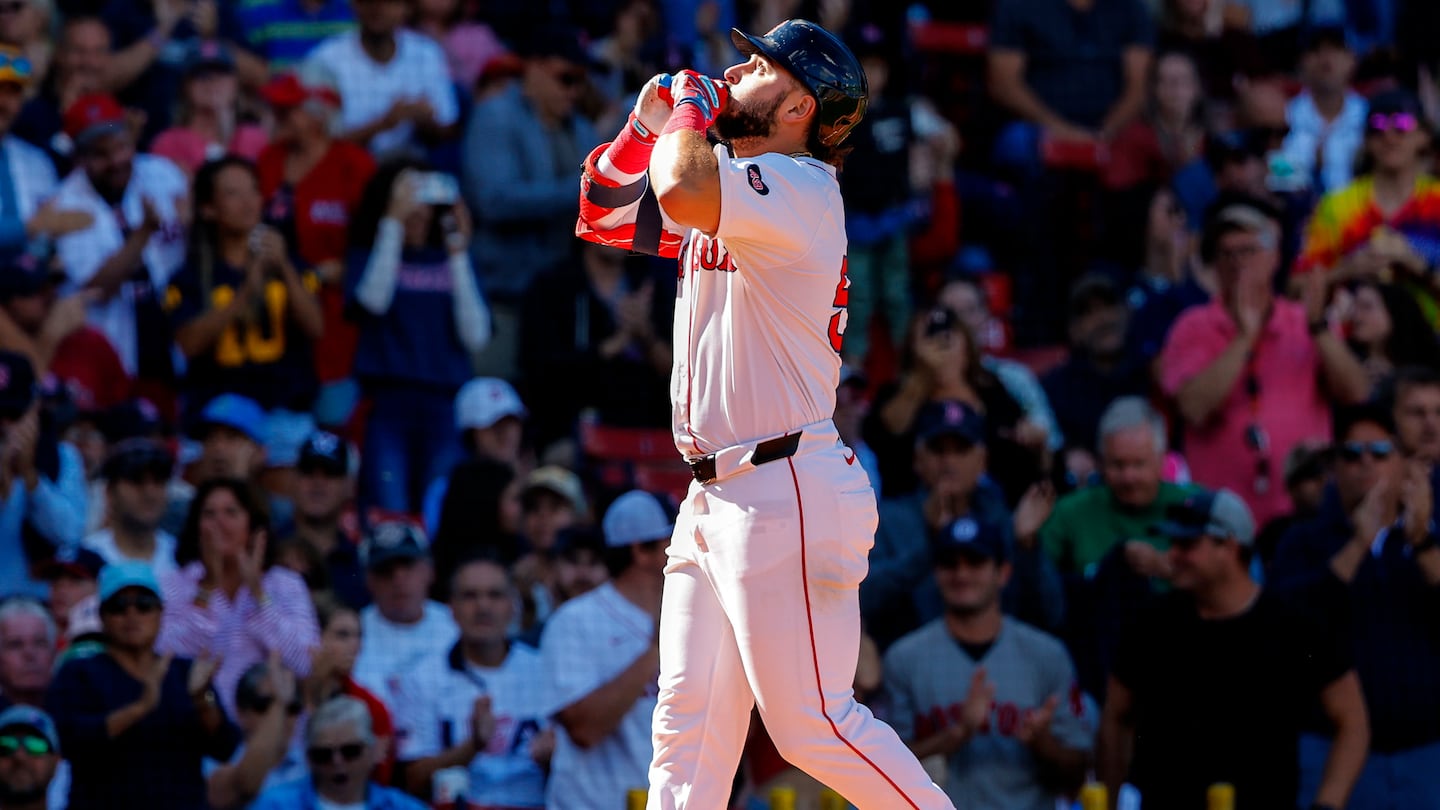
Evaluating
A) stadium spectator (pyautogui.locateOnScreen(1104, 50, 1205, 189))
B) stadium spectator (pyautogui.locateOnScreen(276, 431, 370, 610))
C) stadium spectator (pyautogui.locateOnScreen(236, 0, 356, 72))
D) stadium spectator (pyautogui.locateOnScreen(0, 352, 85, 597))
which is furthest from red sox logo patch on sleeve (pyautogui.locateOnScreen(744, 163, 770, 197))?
stadium spectator (pyautogui.locateOnScreen(1104, 50, 1205, 189))

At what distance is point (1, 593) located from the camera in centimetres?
753

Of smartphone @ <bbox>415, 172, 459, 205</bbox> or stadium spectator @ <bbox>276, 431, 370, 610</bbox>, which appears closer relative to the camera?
stadium spectator @ <bbox>276, 431, 370, 610</bbox>

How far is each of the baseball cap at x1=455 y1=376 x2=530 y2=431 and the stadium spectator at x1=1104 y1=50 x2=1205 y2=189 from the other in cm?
359

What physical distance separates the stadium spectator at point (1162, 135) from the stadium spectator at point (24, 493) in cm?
535

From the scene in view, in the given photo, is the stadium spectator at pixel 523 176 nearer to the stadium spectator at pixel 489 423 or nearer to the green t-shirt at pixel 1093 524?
the stadium spectator at pixel 489 423

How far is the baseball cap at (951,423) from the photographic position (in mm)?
7602

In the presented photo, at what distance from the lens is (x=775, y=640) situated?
4297mm

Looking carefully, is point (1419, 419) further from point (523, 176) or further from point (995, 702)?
point (523, 176)

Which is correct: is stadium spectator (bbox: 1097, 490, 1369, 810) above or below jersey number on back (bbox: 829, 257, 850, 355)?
below

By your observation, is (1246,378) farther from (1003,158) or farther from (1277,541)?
(1003,158)

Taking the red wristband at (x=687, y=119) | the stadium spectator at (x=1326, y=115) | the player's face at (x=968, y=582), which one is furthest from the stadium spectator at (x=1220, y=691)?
the stadium spectator at (x=1326, y=115)

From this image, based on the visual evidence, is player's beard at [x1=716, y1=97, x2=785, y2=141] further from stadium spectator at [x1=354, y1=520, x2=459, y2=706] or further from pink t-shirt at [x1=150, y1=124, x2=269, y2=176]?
pink t-shirt at [x1=150, y1=124, x2=269, y2=176]

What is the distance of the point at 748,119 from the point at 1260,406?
4647 mm

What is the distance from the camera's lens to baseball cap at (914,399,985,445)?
760 centimetres
